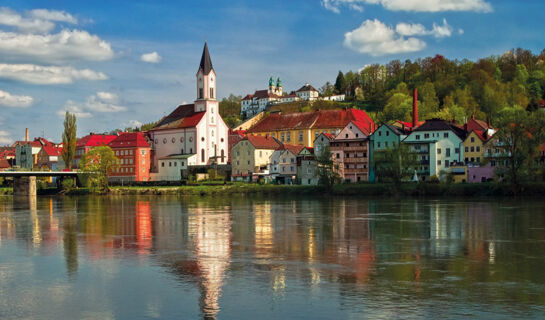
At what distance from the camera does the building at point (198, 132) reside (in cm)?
11919

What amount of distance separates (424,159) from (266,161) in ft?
98.8

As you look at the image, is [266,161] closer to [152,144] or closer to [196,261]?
[152,144]

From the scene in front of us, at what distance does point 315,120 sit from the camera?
122375 millimetres

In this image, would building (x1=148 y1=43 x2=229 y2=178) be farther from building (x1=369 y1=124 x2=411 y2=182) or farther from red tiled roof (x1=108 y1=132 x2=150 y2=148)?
building (x1=369 y1=124 x2=411 y2=182)

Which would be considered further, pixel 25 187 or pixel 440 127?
pixel 25 187

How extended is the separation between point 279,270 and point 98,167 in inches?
3296

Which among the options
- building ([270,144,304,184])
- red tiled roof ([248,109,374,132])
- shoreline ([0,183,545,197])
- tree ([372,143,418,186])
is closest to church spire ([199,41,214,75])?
red tiled roof ([248,109,374,132])

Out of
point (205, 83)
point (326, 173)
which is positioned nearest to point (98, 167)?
point (205, 83)

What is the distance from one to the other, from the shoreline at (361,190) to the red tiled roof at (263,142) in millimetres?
13140

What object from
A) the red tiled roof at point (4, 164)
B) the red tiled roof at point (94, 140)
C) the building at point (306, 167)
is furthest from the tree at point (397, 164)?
the red tiled roof at point (4, 164)

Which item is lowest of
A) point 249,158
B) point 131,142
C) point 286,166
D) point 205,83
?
point 286,166

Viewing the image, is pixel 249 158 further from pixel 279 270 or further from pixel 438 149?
pixel 279 270

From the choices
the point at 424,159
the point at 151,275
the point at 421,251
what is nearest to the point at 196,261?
the point at 151,275

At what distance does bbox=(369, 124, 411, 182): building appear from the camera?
3558 inches
